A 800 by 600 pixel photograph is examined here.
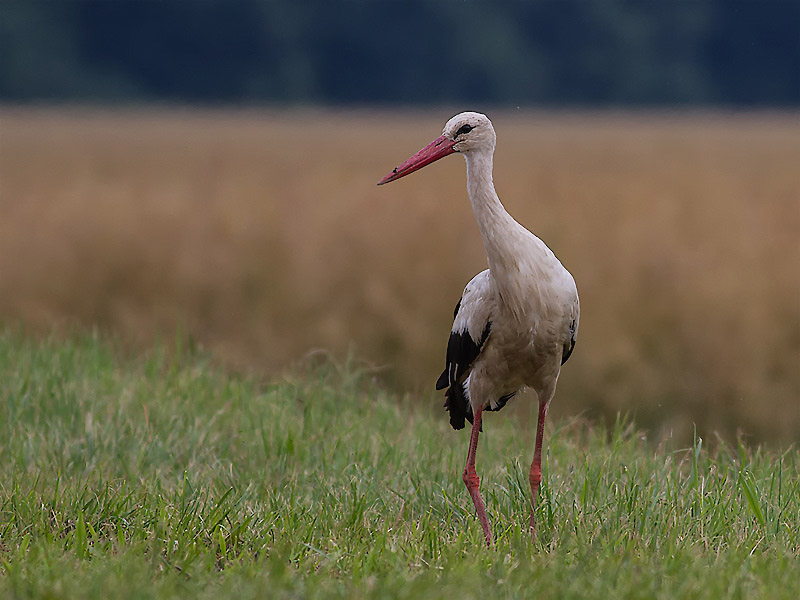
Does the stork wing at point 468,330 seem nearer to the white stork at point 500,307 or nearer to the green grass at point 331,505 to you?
the white stork at point 500,307

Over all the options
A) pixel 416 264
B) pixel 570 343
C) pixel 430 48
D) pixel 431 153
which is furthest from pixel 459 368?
pixel 430 48

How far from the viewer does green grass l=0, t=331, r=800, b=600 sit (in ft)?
10.5

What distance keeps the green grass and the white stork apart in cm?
32

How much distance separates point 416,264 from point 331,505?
4417 mm

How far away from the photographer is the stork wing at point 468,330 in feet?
13.3

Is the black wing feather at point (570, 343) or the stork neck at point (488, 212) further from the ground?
the stork neck at point (488, 212)

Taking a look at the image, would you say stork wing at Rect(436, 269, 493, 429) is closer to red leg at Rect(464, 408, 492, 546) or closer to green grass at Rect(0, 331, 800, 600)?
red leg at Rect(464, 408, 492, 546)

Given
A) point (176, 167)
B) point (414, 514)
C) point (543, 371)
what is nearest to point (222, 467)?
point (414, 514)

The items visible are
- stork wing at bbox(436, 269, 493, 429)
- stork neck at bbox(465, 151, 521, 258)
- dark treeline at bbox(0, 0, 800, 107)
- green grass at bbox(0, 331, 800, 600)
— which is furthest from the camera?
dark treeline at bbox(0, 0, 800, 107)

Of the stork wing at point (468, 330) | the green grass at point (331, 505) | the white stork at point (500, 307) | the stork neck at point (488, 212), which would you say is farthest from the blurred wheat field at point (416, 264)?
the stork neck at point (488, 212)

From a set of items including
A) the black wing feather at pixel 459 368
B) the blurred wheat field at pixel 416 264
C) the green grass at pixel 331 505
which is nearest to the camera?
the green grass at pixel 331 505

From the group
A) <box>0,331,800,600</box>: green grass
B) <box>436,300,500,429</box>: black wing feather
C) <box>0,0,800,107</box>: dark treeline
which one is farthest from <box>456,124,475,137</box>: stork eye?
<box>0,0,800,107</box>: dark treeline

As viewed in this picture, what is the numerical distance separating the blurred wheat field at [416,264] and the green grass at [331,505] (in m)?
1.46

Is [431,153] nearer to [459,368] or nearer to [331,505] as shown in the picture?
[459,368]
